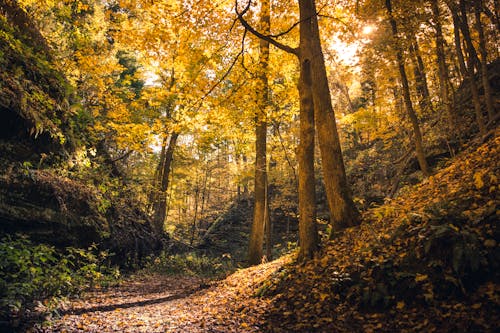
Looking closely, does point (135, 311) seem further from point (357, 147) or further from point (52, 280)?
point (357, 147)

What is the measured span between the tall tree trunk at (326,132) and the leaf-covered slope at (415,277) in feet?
2.90

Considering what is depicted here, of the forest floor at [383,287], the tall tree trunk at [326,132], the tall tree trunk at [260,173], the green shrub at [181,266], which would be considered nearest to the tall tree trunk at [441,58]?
the forest floor at [383,287]

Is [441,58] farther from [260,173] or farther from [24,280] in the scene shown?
[24,280]

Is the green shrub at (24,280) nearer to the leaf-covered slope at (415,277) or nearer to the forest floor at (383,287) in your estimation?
the forest floor at (383,287)

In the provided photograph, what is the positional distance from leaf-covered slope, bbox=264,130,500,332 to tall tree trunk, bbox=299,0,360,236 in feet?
2.90

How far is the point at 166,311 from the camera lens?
20.1 feet

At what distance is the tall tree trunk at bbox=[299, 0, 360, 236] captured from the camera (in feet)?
21.3

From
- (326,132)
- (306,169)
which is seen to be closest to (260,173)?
(306,169)

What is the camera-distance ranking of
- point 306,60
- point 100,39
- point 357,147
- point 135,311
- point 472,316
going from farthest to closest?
point 357,147
point 100,39
point 306,60
point 135,311
point 472,316

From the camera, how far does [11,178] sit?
20.0ft

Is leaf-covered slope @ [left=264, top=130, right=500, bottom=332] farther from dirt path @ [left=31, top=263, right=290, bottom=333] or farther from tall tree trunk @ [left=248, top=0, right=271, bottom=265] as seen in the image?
tall tree trunk @ [left=248, top=0, right=271, bottom=265]

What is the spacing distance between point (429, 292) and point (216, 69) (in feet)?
32.7

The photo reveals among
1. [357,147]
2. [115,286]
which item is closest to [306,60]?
[115,286]

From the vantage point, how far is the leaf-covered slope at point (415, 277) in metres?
3.31
